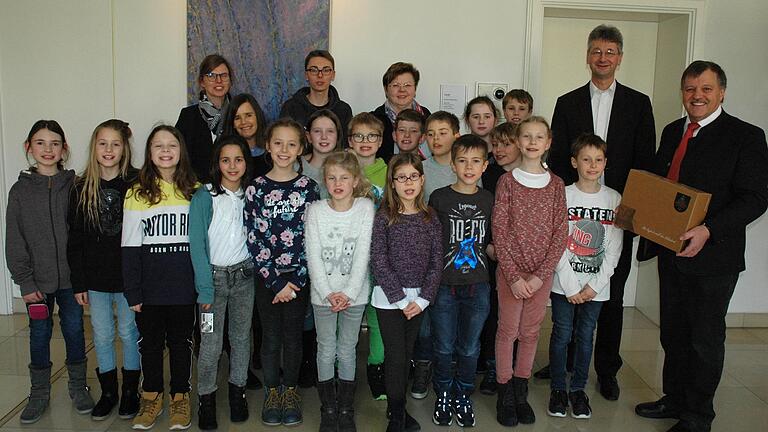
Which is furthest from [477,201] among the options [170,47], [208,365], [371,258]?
[170,47]

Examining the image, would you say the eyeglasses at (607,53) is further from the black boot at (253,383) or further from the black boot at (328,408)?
the black boot at (253,383)

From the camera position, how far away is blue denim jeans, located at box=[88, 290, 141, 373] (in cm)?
294

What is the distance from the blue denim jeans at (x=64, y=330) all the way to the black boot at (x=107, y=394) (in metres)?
0.16

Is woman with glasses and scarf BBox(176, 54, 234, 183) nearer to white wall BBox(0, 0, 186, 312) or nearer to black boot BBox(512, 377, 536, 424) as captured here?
white wall BBox(0, 0, 186, 312)

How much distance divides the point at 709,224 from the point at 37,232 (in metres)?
2.92

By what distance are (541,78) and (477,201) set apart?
2.22 meters

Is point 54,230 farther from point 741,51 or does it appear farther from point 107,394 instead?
point 741,51

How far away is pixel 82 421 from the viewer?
2.99 meters

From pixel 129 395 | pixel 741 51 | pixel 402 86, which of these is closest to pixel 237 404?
pixel 129 395

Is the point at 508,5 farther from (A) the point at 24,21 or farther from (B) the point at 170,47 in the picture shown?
(A) the point at 24,21

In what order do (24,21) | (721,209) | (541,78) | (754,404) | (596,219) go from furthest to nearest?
(541,78) < (24,21) < (754,404) < (596,219) < (721,209)

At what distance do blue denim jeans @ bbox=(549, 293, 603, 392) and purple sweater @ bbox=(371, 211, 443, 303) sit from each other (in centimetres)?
71

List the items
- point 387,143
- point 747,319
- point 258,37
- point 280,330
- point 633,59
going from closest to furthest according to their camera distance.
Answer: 1. point 280,330
2. point 387,143
3. point 258,37
4. point 747,319
5. point 633,59

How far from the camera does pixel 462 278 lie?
9.51 feet
